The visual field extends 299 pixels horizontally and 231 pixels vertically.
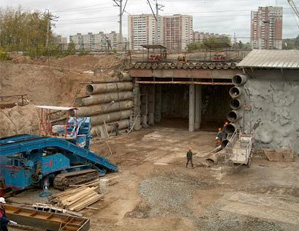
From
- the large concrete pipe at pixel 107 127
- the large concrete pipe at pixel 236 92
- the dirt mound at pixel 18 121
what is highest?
the large concrete pipe at pixel 236 92

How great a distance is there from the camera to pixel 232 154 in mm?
22109

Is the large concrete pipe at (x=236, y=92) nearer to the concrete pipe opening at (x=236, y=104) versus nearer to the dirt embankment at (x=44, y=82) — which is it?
the concrete pipe opening at (x=236, y=104)

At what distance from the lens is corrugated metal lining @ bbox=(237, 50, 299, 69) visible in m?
27.0

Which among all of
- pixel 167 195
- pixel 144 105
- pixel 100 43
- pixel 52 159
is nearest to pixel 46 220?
pixel 52 159

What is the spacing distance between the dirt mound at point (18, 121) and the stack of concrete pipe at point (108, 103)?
3088mm

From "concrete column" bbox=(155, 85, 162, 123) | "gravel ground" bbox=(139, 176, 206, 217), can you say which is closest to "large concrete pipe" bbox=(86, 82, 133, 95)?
"concrete column" bbox=(155, 85, 162, 123)

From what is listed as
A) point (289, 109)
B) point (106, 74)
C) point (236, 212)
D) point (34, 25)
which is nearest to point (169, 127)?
point (106, 74)

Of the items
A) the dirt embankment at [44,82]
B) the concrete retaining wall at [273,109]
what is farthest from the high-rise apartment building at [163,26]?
the concrete retaining wall at [273,109]

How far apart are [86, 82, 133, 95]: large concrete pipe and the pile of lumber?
44.5ft

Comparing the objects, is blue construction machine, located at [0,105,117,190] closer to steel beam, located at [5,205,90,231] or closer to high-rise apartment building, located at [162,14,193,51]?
steel beam, located at [5,205,90,231]

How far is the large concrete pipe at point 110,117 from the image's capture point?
31122 mm

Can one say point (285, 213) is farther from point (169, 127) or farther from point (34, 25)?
point (34, 25)

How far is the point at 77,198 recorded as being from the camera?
16.8 meters

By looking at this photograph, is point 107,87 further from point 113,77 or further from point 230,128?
point 230,128
